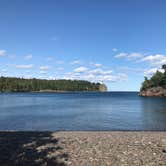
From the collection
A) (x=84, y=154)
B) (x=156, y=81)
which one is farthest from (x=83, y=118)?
(x=156, y=81)

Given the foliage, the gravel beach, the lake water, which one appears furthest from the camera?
the foliage

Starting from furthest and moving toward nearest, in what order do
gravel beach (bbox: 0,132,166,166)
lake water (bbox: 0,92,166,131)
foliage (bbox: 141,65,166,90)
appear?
foliage (bbox: 141,65,166,90) → lake water (bbox: 0,92,166,131) → gravel beach (bbox: 0,132,166,166)

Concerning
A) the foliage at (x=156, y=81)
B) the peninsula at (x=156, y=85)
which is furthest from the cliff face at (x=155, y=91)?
the foliage at (x=156, y=81)

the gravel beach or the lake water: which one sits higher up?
the gravel beach

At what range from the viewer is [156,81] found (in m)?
111

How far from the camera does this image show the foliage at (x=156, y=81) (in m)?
107

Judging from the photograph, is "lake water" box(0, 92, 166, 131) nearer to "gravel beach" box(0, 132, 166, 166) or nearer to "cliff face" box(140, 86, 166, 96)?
"gravel beach" box(0, 132, 166, 166)

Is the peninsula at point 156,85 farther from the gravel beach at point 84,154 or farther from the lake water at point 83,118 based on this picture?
the gravel beach at point 84,154

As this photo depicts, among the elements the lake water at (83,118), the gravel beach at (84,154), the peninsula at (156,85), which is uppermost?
the peninsula at (156,85)

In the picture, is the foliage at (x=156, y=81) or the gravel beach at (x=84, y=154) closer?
the gravel beach at (x=84, y=154)

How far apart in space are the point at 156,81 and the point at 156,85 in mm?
2478

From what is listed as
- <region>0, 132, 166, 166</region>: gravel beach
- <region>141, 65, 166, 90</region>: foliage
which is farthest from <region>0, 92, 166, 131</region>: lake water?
<region>141, 65, 166, 90</region>: foliage

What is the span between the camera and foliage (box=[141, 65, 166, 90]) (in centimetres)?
10691

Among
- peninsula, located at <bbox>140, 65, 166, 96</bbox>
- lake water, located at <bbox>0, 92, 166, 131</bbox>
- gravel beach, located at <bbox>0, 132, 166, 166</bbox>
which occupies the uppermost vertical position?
peninsula, located at <bbox>140, 65, 166, 96</bbox>
